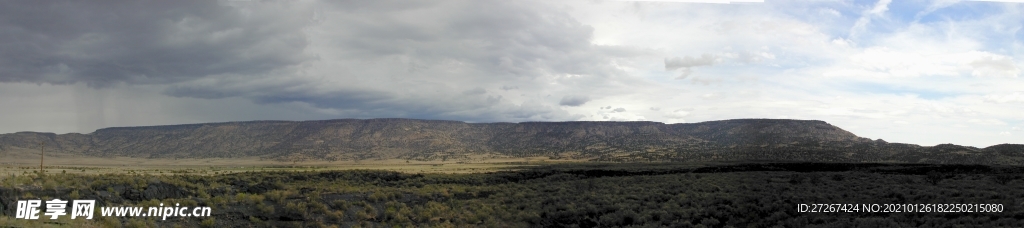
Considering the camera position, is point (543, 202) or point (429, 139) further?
point (429, 139)

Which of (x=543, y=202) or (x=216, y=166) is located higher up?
(x=543, y=202)

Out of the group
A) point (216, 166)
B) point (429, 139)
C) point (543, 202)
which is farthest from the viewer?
point (429, 139)

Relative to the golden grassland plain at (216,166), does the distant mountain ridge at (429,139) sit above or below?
above

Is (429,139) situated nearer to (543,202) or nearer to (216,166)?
(216,166)

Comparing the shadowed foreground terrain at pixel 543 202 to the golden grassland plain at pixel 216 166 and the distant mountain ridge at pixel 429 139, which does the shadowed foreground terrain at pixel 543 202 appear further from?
the distant mountain ridge at pixel 429 139

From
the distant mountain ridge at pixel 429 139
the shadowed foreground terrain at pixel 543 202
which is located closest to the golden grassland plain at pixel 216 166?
the distant mountain ridge at pixel 429 139

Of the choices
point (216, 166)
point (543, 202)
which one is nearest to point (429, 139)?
point (216, 166)

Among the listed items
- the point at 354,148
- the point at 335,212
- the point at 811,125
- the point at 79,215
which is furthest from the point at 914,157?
the point at 354,148

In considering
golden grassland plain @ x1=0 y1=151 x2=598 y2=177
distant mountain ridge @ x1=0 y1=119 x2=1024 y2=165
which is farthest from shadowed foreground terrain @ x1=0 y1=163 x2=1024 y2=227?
Result: distant mountain ridge @ x1=0 y1=119 x2=1024 y2=165
